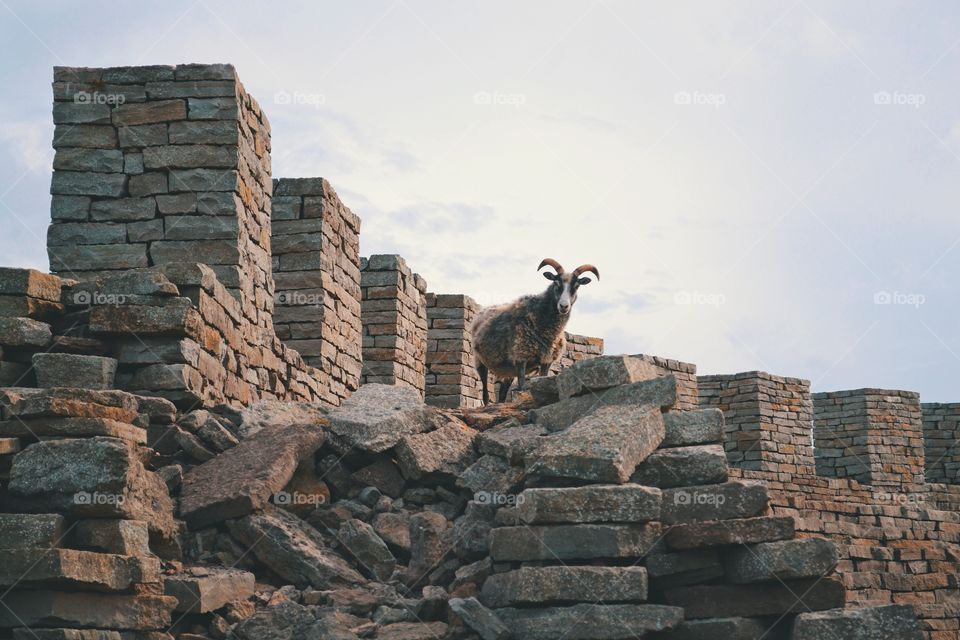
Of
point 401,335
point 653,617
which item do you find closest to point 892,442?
point 401,335

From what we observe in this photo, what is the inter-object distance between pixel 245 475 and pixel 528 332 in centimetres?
672

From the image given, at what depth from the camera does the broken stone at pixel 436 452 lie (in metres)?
8.83

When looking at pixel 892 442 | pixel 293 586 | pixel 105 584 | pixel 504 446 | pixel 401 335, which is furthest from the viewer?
pixel 892 442

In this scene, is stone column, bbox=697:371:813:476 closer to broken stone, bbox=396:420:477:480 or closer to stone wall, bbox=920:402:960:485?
stone wall, bbox=920:402:960:485

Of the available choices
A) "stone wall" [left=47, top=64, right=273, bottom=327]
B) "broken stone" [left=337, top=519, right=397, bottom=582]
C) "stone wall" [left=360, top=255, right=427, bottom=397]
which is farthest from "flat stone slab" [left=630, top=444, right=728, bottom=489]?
"stone wall" [left=360, top=255, right=427, bottom=397]

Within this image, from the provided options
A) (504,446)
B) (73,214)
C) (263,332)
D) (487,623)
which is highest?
(73,214)

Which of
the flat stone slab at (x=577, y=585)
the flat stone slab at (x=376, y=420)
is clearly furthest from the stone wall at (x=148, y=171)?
the flat stone slab at (x=577, y=585)

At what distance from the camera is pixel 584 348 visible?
806 inches

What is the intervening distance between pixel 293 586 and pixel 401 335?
799cm

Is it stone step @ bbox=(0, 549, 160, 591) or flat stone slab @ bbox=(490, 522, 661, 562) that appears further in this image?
flat stone slab @ bbox=(490, 522, 661, 562)

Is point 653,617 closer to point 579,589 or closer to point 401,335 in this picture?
point 579,589

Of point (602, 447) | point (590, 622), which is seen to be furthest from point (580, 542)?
point (602, 447)

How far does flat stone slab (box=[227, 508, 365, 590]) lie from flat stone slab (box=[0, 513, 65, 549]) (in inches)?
55.1

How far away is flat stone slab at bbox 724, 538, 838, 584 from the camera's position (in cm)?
738
